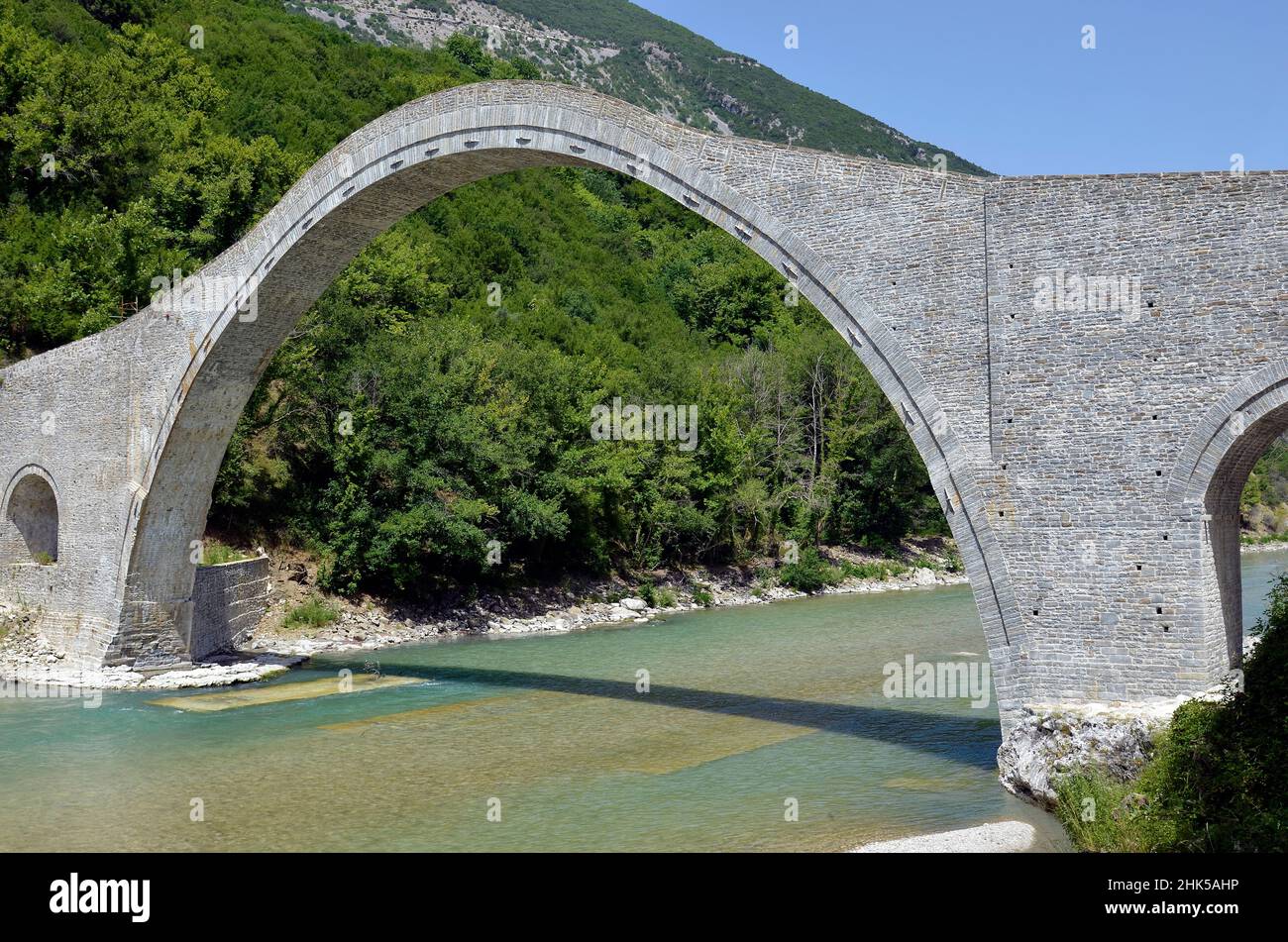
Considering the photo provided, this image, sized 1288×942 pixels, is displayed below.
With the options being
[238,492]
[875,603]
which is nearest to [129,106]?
[238,492]

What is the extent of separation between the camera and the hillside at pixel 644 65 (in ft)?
270

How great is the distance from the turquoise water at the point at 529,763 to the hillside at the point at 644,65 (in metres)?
68.0

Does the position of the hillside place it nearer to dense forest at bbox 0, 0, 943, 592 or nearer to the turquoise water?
dense forest at bbox 0, 0, 943, 592

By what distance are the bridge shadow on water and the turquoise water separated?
0.15 feet

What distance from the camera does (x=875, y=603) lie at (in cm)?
2492

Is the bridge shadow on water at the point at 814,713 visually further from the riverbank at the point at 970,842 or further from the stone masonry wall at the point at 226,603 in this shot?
the stone masonry wall at the point at 226,603

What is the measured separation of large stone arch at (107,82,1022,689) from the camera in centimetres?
923

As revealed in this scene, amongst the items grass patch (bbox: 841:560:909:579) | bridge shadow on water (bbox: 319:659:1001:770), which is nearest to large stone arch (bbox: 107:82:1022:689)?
bridge shadow on water (bbox: 319:659:1001:770)

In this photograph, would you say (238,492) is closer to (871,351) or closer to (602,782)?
(602,782)

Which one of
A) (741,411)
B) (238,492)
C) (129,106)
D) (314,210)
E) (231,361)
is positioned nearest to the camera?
(314,210)

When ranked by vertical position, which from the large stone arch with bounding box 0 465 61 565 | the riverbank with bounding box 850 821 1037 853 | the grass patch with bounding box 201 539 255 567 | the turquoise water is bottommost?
the turquoise water

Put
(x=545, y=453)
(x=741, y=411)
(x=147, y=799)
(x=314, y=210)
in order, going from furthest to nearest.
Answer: (x=741, y=411), (x=545, y=453), (x=314, y=210), (x=147, y=799)

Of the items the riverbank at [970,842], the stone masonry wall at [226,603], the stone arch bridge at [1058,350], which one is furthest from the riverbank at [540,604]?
the riverbank at [970,842]
